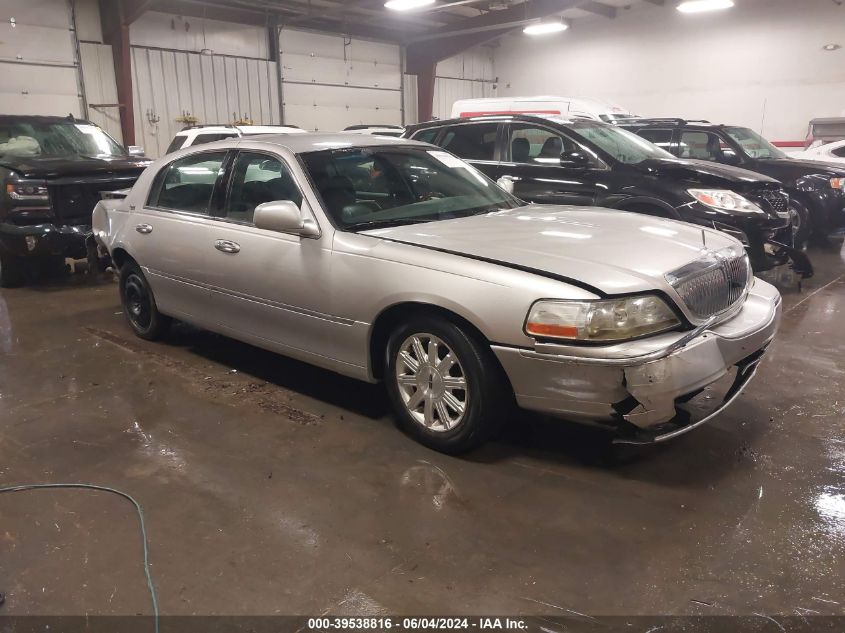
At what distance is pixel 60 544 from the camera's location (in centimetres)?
252

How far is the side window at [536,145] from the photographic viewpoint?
6.39 meters

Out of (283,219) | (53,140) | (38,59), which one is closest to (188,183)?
(283,219)

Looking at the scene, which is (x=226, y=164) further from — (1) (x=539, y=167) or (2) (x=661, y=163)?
(2) (x=661, y=163)

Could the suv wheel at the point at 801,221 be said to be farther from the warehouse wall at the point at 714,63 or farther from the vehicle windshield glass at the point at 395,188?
the warehouse wall at the point at 714,63

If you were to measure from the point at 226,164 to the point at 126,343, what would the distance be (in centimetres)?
182

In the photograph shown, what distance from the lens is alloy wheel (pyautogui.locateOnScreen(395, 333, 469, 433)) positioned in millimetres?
2963

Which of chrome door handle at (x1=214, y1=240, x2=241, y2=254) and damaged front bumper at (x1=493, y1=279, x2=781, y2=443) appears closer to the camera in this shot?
damaged front bumper at (x1=493, y1=279, x2=781, y2=443)

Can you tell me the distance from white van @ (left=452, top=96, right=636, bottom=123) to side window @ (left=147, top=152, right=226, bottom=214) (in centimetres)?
731

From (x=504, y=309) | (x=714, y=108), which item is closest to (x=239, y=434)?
(x=504, y=309)

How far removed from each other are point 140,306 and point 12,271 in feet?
10.1

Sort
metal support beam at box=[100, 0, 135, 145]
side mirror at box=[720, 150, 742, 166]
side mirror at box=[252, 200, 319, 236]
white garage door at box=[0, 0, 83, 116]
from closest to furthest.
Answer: side mirror at box=[252, 200, 319, 236]
side mirror at box=[720, 150, 742, 166]
white garage door at box=[0, 0, 83, 116]
metal support beam at box=[100, 0, 135, 145]

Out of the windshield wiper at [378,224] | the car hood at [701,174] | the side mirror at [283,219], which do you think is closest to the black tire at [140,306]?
the side mirror at [283,219]

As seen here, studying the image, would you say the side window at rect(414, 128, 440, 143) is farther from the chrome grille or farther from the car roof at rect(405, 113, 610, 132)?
the chrome grille

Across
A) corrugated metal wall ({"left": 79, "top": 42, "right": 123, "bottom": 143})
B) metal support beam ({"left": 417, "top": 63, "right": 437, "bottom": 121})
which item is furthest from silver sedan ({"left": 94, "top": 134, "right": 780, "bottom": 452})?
metal support beam ({"left": 417, "top": 63, "right": 437, "bottom": 121})
